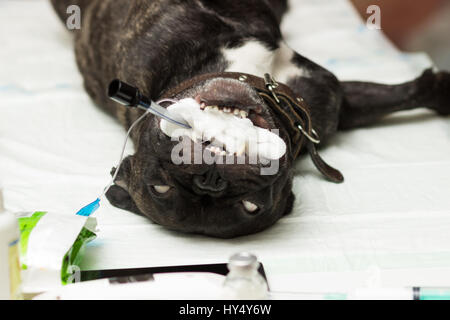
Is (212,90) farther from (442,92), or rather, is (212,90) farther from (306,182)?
(442,92)

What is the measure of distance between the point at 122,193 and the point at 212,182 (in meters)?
0.42

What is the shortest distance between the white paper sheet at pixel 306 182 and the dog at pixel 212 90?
7 centimetres

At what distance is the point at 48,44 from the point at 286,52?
5.00ft

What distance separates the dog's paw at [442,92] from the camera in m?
2.60

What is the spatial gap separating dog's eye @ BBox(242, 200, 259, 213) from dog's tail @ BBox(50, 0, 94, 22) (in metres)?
1.53

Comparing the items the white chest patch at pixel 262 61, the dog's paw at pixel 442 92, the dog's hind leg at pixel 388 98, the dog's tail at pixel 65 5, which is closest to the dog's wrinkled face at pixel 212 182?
the white chest patch at pixel 262 61

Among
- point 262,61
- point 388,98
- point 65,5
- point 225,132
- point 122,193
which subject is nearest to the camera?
point 225,132

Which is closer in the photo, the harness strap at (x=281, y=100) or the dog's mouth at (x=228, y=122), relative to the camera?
the dog's mouth at (x=228, y=122)

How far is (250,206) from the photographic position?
174 centimetres

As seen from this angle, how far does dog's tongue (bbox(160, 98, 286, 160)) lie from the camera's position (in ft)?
5.28

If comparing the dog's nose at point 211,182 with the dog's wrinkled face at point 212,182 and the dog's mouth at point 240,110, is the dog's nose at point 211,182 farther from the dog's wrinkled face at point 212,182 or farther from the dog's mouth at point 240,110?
the dog's mouth at point 240,110

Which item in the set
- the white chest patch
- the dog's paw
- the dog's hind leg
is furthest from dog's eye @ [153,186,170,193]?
the dog's paw

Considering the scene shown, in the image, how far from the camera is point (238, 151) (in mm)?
1613

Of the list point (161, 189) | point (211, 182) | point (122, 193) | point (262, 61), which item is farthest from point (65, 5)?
point (211, 182)
